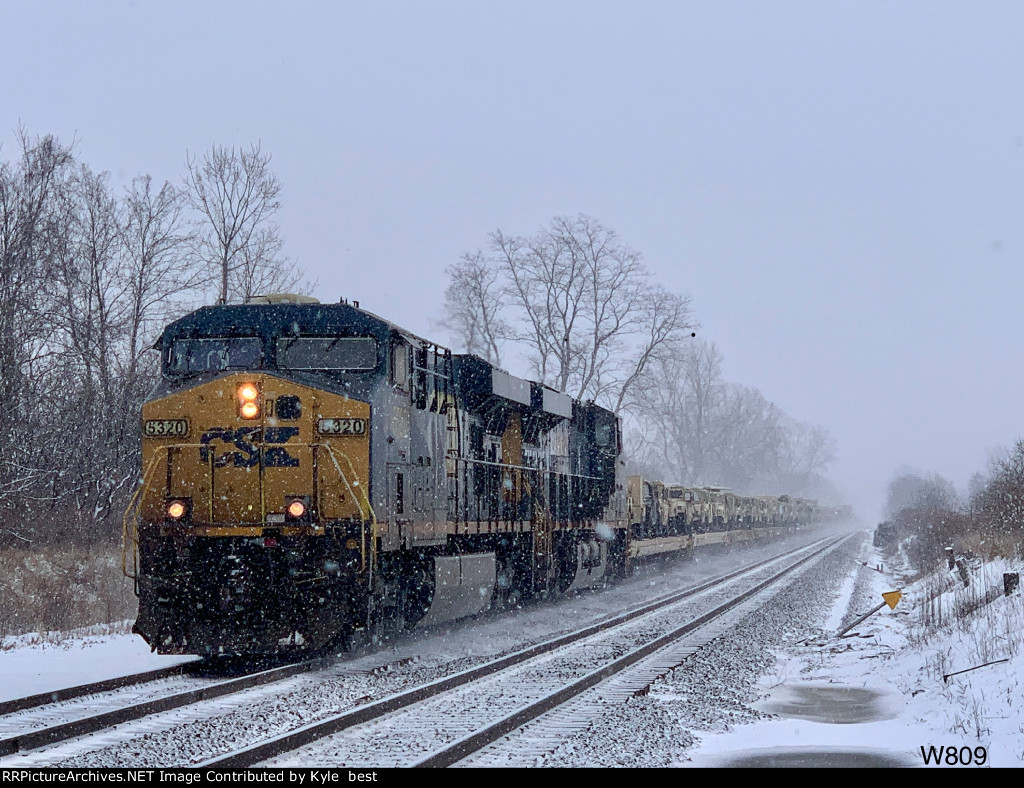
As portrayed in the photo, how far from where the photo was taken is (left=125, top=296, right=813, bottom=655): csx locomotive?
11.5 meters

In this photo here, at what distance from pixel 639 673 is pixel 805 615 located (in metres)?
8.58

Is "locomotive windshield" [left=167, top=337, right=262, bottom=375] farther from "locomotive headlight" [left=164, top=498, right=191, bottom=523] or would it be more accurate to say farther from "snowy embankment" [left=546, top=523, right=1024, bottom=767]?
"snowy embankment" [left=546, top=523, right=1024, bottom=767]

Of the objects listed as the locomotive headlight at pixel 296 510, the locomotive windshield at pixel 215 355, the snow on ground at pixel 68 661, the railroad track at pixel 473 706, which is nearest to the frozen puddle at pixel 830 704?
the railroad track at pixel 473 706

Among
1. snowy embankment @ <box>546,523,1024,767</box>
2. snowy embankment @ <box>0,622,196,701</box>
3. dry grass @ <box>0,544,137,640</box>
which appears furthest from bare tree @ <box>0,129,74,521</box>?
snowy embankment @ <box>546,523,1024,767</box>

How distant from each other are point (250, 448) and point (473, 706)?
410 centimetres

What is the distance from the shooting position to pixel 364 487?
11.9m

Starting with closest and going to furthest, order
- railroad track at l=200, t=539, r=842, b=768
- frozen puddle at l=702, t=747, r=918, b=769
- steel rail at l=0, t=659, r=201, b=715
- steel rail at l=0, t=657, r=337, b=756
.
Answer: frozen puddle at l=702, t=747, r=918, b=769 → railroad track at l=200, t=539, r=842, b=768 → steel rail at l=0, t=657, r=337, b=756 → steel rail at l=0, t=659, r=201, b=715

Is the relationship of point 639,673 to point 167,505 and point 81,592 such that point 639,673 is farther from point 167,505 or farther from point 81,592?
point 81,592

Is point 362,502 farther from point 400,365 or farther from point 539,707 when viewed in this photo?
point 539,707

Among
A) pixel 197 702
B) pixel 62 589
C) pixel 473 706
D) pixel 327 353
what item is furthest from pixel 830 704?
pixel 62 589

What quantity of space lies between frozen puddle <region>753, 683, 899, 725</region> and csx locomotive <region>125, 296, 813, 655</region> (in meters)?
4.42

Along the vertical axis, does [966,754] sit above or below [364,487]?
below

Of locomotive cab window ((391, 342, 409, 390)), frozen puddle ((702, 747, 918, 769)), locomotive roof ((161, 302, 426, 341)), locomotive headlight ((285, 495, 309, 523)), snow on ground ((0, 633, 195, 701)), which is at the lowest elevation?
frozen puddle ((702, 747, 918, 769))
